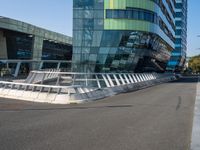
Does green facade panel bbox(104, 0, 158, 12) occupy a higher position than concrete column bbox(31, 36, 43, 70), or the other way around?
green facade panel bbox(104, 0, 158, 12)

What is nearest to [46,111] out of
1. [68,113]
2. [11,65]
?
[68,113]

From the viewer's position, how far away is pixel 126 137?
28.0 ft

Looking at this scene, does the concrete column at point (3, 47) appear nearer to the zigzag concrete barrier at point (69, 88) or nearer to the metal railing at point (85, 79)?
the metal railing at point (85, 79)

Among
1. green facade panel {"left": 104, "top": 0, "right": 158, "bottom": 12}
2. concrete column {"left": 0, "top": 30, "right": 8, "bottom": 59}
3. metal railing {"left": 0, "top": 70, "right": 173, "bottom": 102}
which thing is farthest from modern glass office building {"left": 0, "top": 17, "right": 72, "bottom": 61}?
metal railing {"left": 0, "top": 70, "right": 173, "bottom": 102}

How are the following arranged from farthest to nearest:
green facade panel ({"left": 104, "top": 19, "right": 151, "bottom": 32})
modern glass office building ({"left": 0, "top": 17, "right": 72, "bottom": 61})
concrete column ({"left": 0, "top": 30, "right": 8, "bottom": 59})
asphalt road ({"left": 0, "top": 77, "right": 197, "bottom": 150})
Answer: concrete column ({"left": 0, "top": 30, "right": 8, "bottom": 59}) → modern glass office building ({"left": 0, "top": 17, "right": 72, "bottom": 61}) → green facade panel ({"left": 104, "top": 19, "right": 151, "bottom": 32}) → asphalt road ({"left": 0, "top": 77, "right": 197, "bottom": 150})

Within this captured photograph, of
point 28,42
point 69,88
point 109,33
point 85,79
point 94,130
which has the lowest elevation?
point 94,130

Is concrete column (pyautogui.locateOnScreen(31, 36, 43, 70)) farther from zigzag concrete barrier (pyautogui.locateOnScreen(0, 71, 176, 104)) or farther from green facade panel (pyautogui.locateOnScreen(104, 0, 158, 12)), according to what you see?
zigzag concrete barrier (pyautogui.locateOnScreen(0, 71, 176, 104))

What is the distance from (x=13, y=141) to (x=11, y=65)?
60100 millimetres

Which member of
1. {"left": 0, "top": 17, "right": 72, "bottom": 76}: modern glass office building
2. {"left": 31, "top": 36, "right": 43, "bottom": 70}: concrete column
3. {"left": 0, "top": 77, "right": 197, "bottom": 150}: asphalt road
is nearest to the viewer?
{"left": 0, "top": 77, "right": 197, "bottom": 150}: asphalt road

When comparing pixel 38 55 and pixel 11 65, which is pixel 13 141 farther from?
pixel 38 55

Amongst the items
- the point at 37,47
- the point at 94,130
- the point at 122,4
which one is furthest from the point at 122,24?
the point at 94,130

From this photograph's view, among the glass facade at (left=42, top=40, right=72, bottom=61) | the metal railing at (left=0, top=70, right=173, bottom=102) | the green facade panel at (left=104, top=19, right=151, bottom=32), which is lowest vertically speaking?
the metal railing at (left=0, top=70, right=173, bottom=102)

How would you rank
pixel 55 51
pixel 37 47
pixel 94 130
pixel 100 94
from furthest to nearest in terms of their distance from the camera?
pixel 55 51 < pixel 37 47 < pixel 100 94 < pixel 94 130

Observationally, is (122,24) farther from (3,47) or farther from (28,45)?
(28,45)
